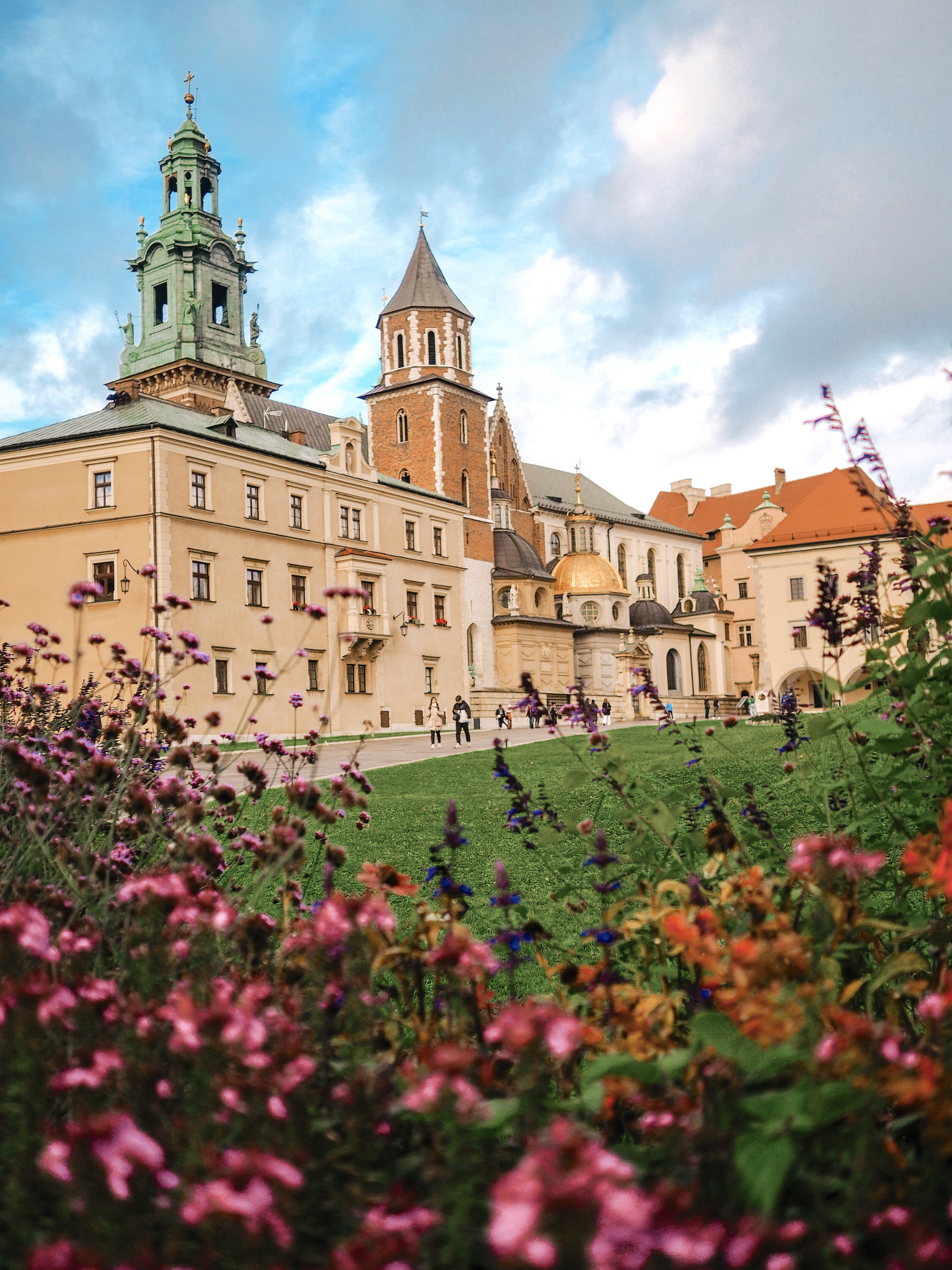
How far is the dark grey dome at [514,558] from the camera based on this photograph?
179 feet

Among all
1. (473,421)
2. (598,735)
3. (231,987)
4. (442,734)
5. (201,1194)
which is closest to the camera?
(201,1194)

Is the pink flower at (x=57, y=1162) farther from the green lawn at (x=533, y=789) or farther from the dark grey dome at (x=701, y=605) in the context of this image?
the dark grey dome at (x=701, y=605)

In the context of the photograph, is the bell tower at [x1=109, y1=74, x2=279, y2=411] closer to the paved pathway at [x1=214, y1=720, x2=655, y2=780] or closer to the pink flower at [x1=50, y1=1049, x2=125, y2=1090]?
the paved pathway at [x1=214, y1=720, x2=655, y2=780]

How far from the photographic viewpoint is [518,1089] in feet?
4.82

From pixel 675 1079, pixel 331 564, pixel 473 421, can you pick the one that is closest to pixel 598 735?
pixel 675 1079

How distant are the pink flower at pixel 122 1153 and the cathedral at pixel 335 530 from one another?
13973 mm

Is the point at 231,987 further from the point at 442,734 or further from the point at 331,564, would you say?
the point at 331,564

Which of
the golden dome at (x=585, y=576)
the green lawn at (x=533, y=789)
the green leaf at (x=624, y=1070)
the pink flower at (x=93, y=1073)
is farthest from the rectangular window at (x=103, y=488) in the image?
the green leaf at (x=624, y=1070)

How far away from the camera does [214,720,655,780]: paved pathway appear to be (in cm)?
2078

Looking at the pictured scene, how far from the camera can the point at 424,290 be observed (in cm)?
5553

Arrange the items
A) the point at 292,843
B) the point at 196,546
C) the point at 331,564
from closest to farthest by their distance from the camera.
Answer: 1. the point at 292,843
2. the point at 196,546
3. the point at 331,564

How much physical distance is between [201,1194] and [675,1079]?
1139 mm

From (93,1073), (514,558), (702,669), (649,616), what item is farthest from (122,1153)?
(702,669)

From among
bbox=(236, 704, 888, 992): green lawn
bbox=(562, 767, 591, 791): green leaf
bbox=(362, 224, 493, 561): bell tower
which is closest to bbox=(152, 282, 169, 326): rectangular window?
bbox=(362, 224, 493, 561): bell tower
